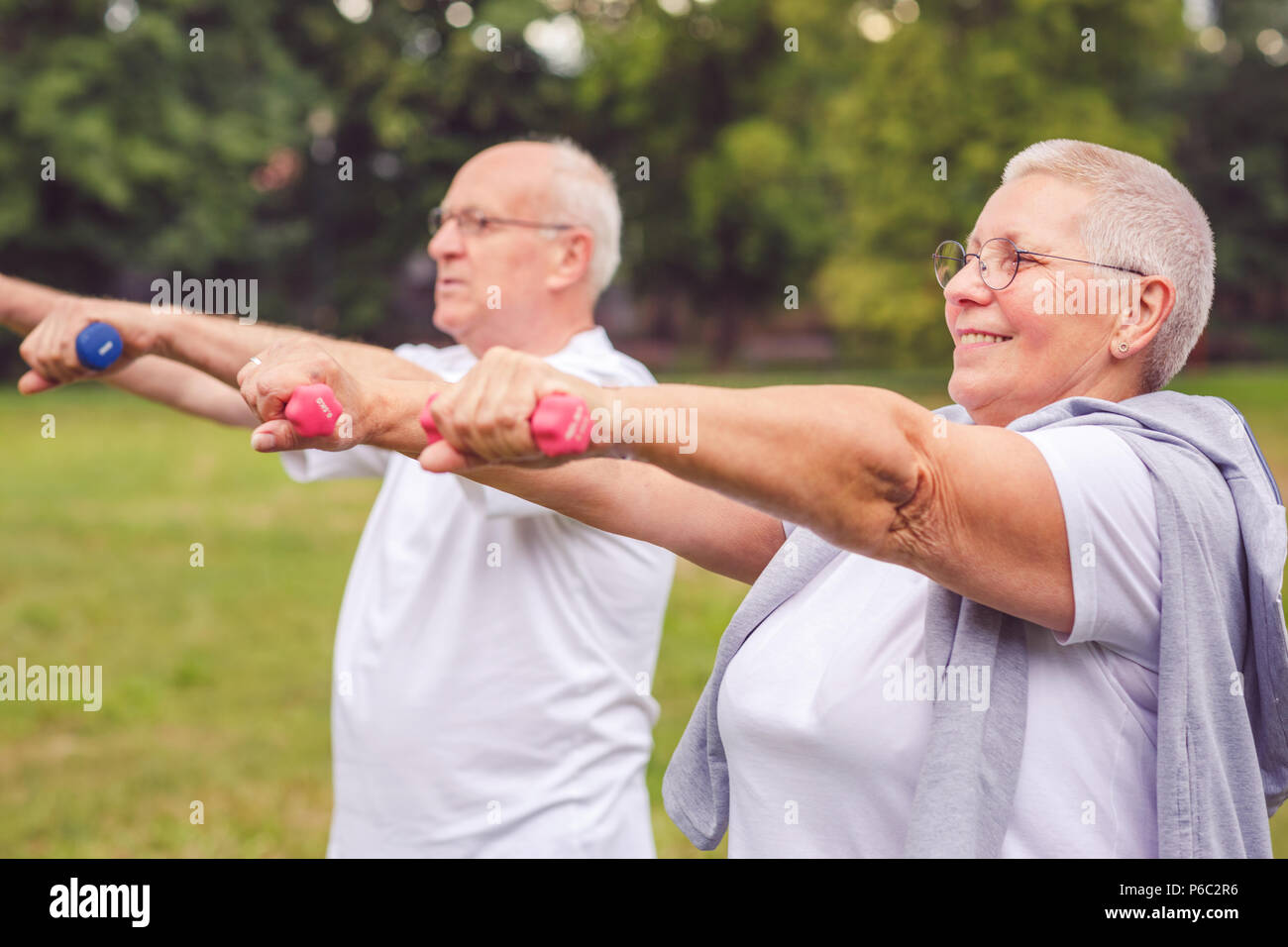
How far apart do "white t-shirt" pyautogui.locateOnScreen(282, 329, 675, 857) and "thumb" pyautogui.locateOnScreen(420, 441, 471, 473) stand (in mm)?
1547

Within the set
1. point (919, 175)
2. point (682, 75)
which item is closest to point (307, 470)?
point (919, 175)

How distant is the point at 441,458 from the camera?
1536 millimetres

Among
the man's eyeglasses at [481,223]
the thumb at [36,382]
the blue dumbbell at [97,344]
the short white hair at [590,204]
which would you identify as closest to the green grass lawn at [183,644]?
the short white hair at [590,204]

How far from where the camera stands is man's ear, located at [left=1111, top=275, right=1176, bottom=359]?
1984mm

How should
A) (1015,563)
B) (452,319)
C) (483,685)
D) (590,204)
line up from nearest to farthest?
(1015,563) → (483,685) → (452,319) → (590,204)

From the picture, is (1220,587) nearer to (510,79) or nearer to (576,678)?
(576,678)

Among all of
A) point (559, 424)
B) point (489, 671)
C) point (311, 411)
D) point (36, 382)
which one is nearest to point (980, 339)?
point (559, 424)

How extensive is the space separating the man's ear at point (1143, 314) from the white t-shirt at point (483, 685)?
53.4 inches

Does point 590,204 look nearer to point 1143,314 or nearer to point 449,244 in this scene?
point 449,244

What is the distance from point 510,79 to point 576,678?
1200 inches

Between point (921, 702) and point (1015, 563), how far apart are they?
313 millimetres

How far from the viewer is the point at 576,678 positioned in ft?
10.5

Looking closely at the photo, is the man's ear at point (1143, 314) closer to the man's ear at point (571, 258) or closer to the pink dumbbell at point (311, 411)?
the pink dumbbell at point (311, 411)

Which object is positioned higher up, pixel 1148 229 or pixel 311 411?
pixel 1148 229
